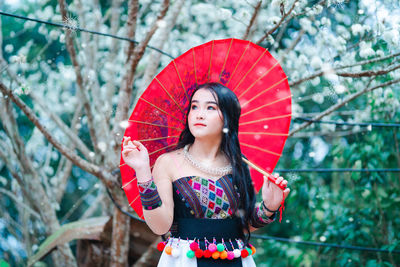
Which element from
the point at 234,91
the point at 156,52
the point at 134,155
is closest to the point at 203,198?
the point at 134,155

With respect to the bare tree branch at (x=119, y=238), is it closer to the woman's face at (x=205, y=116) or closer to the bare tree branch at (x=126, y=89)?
the bare tree branch at (x=126, y=89)

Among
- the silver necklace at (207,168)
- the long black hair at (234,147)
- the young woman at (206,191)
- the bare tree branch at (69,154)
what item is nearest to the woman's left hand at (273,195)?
the young woman at (206,191)

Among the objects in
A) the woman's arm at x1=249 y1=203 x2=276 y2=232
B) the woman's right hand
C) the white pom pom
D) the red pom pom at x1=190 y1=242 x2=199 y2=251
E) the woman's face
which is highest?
the woman's face

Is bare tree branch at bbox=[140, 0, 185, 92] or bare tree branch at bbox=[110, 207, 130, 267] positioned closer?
bare tree branch at bbox=[110, 207, 130, 267]

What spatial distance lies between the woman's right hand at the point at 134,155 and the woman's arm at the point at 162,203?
5cm

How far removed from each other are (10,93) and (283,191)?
181 cm

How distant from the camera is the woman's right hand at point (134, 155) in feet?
5.31

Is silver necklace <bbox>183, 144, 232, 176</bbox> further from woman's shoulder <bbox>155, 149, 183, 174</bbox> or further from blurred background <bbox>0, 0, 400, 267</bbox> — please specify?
blurred background <bbox>0, 0, 400, 267</bbox>

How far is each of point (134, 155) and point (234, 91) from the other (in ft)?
2.18

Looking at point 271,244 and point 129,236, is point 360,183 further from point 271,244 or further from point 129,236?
point 129,236

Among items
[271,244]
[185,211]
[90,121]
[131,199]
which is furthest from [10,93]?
[271,244]

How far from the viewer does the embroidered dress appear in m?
1.75

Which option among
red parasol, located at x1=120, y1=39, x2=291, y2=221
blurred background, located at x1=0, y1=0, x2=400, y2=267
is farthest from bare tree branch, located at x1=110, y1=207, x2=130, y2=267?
red parasol, located at x1=120, y1=39, x2=291, y2=221

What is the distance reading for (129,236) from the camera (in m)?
3.21
